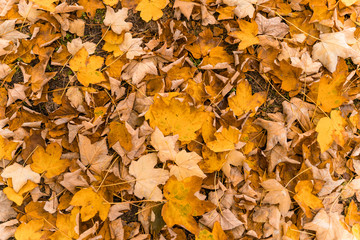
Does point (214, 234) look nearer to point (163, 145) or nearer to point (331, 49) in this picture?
point (163, 145)

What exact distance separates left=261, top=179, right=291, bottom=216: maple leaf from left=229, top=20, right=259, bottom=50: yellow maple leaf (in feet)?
2.27

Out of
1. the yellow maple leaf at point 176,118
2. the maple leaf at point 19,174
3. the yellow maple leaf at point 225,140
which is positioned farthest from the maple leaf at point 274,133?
the maple leaf at point 19,174

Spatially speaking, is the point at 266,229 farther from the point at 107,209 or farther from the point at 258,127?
the point at 107,209

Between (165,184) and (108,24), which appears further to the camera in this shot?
(108,24)

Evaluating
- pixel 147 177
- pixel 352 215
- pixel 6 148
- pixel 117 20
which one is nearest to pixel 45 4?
pixel 117 20

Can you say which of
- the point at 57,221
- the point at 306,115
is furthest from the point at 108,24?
the point at 306,115

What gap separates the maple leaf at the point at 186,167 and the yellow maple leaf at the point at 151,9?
69 centimetres

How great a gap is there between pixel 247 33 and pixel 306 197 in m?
0.86

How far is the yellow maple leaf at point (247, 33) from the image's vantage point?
1413 millimetres

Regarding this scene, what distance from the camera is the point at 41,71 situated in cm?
134

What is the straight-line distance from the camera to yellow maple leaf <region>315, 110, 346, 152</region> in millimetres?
1378

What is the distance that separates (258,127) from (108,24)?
907mm

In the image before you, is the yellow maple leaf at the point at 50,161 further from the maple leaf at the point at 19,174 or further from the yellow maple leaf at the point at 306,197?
the yellow maple leaf at the point at 306,197

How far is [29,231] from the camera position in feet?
4.12
